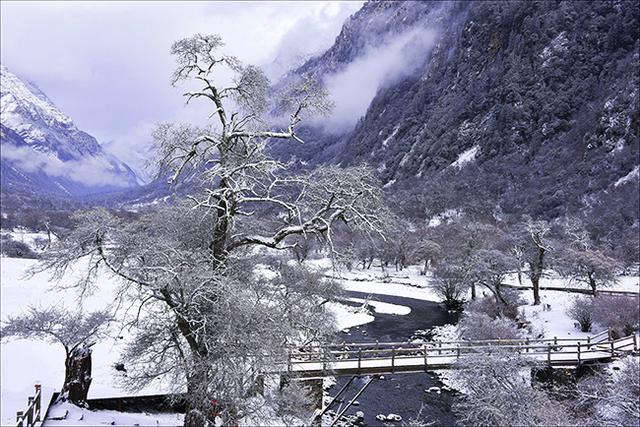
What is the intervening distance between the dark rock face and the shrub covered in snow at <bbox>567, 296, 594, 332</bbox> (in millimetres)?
69965

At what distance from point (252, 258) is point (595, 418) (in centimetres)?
1418

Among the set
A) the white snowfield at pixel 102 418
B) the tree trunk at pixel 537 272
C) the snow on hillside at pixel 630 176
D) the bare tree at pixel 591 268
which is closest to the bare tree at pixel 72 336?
the white snowfield at pixel 102 418

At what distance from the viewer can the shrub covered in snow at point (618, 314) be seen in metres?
33.9

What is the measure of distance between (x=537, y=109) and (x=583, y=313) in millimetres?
125635

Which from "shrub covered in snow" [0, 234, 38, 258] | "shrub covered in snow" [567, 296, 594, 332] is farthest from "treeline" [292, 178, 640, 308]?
"shrub covered in snow" [0, 234, 38, 258]

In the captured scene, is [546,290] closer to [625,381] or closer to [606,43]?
[625,381]

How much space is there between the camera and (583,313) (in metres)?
36.5

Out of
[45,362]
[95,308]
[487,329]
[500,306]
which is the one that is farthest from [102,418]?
[500,306]

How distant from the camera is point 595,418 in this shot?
719 inches

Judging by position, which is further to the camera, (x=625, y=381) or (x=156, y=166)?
(x=625, y=381)

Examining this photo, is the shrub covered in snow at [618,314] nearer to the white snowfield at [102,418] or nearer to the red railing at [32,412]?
the white snowfield at [102,418]

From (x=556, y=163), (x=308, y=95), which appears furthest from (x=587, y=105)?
(x=308, y=95)

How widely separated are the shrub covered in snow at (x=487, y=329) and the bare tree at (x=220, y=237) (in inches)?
864

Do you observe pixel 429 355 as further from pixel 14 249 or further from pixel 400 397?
pixel 14 249
